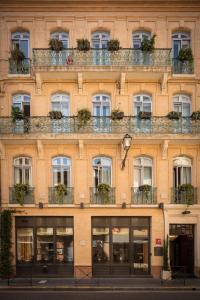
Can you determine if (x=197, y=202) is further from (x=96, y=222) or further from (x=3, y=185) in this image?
(x=3, y=185)

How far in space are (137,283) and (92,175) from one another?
19.1ft

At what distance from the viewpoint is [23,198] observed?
1988 cm

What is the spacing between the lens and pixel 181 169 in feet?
68.0

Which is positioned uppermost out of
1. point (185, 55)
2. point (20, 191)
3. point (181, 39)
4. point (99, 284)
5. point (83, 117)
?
point (181, 39)

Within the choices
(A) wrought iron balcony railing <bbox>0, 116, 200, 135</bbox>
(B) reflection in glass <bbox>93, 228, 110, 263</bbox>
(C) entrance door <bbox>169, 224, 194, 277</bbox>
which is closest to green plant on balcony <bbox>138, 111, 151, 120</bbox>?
(A) wrought iron balcony railing <bbox>0, 116, 200, 135</bbox>

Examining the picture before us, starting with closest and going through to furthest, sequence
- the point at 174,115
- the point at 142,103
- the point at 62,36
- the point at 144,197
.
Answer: the point at 174,115
the point at 144,197
the point at 142,103
the point at 62,36

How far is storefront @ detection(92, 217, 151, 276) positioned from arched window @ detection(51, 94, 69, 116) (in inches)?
233

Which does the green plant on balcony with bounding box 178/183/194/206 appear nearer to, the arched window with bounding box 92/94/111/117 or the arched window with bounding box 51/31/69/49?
the arched window with bounding box 92/94/111/117

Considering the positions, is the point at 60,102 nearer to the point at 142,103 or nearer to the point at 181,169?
the point at 142,103

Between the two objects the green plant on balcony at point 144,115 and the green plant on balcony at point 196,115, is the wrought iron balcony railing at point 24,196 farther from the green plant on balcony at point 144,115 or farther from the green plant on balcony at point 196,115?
the green plant on balcony at point 196,115

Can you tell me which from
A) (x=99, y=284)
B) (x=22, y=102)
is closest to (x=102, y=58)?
(x=22, y=102)

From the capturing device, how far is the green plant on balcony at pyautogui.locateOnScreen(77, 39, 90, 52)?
19594 millimetres

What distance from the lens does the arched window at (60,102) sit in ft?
67.7

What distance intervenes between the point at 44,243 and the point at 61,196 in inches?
106
